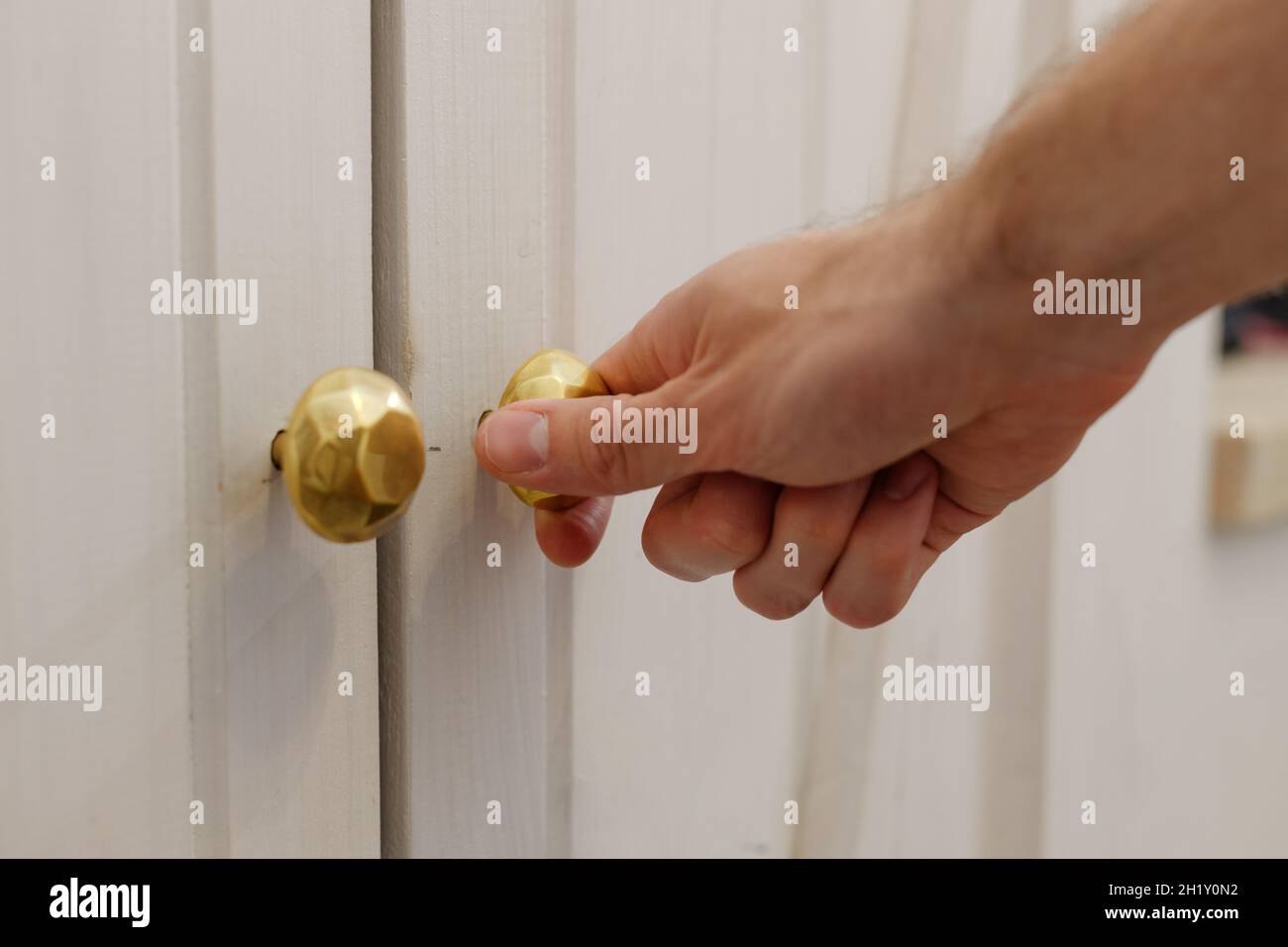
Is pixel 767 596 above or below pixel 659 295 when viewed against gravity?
below

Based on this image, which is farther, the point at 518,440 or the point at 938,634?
the point at 938,634

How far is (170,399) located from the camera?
0.30 m

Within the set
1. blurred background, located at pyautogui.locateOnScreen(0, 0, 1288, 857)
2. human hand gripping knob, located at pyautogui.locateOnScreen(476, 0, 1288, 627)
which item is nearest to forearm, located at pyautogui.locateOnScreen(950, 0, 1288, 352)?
human hand gripping knob, located at pyautogui.locateOnScreen(476, 0, 1288, 627)

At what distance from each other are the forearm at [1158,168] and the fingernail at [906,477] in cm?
9

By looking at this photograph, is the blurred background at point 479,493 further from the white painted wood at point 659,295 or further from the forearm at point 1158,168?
the forearm at point 1158,168

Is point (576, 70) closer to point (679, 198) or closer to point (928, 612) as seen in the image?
point (679, 198)

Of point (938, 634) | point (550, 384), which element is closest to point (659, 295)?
point (550, 384)

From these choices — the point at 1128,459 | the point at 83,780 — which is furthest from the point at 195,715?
the point at 1128,459

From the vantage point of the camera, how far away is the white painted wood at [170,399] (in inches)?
11.3

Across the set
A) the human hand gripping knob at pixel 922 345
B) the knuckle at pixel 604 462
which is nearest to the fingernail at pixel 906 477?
the human hand gripping knob at pixel 922 345

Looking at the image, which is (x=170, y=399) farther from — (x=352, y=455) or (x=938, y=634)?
(x=938, y=634)

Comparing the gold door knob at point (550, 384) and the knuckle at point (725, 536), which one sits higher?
the gold door knob at point (550, 384)

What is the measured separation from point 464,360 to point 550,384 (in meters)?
0.03

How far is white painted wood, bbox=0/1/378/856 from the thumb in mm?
55
